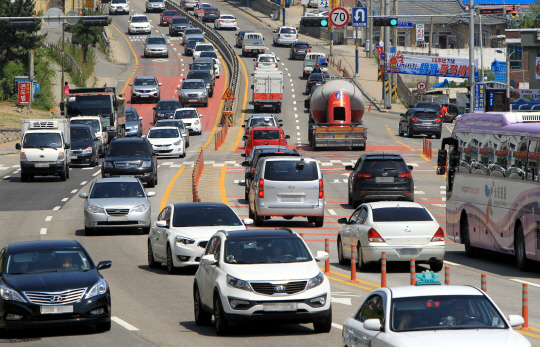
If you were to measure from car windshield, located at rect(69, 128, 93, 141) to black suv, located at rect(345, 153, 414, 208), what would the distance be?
57.5 ft

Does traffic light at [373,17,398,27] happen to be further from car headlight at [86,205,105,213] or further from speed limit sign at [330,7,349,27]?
car headlight at [86,205,105,213]

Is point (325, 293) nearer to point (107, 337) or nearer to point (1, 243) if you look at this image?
point (107, 337)

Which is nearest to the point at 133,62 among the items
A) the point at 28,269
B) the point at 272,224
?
the point at 272,224

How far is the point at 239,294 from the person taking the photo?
10984 millimetres

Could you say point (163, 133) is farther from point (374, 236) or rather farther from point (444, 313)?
point (444, 313)

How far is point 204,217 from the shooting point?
17578 millimetres

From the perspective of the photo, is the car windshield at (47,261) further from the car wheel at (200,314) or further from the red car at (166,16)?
the red car at (166,16)

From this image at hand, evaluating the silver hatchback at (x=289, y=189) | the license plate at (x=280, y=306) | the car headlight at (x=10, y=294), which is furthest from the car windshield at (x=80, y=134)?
the license plate at (x=280, y=306)

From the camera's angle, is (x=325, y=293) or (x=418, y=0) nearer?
(x=325, y=293)

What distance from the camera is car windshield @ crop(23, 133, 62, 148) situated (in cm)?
3569

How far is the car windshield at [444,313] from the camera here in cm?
780

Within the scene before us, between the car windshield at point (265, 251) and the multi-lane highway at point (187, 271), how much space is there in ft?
3.24

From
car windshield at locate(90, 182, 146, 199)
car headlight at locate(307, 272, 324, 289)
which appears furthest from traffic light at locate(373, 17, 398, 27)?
A: car headlight at locate(307, 272, 324, 289)

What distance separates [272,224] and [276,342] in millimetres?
13386
